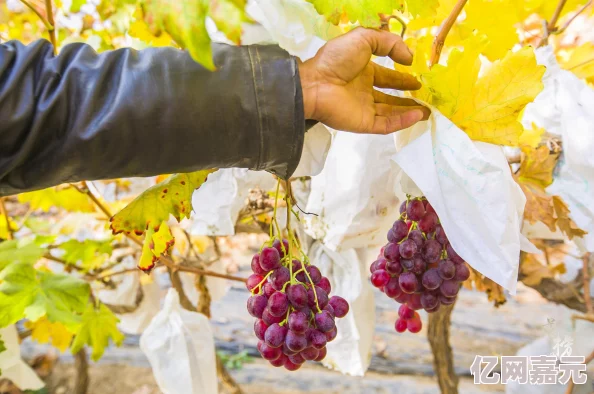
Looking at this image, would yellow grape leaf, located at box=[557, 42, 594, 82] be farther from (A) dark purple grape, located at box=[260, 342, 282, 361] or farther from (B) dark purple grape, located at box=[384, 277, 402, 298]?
(A) dark purple grape, located at box=[260, 342, 282, 361]

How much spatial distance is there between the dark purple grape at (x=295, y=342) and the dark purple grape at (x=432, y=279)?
0.19m

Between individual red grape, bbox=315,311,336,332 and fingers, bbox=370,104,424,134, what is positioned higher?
fingers, bbox=370,104,424,134

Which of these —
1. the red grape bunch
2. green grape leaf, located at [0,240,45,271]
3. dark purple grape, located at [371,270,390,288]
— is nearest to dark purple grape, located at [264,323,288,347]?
the red grape bunch

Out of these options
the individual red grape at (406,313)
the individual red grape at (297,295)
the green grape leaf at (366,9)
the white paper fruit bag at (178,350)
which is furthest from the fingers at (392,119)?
the white paper fruit bag at (178,350)

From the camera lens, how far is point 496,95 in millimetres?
571

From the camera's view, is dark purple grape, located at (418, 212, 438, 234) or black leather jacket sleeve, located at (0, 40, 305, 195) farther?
dark purple grape, located at (418, 212, 438, 234)

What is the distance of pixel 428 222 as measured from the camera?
0.67 meters

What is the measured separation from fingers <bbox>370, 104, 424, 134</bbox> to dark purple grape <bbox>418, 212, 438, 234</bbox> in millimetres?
140

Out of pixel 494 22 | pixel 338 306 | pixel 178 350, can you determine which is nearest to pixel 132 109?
pixel 338 306

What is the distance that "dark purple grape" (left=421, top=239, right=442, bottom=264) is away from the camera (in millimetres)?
666

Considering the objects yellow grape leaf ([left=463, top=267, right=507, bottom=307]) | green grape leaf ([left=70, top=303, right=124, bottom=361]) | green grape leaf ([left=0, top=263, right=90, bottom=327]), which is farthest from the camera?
green grape leaf ([left=70, top=303, right=124, bottom=361])

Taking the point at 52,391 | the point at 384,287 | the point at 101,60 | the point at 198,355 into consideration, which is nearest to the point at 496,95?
the point at 384,287

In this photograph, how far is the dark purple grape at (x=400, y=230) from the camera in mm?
684

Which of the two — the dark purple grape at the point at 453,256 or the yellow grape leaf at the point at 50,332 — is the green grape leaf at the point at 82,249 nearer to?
the yellow grape leaf at the point at 50,332
